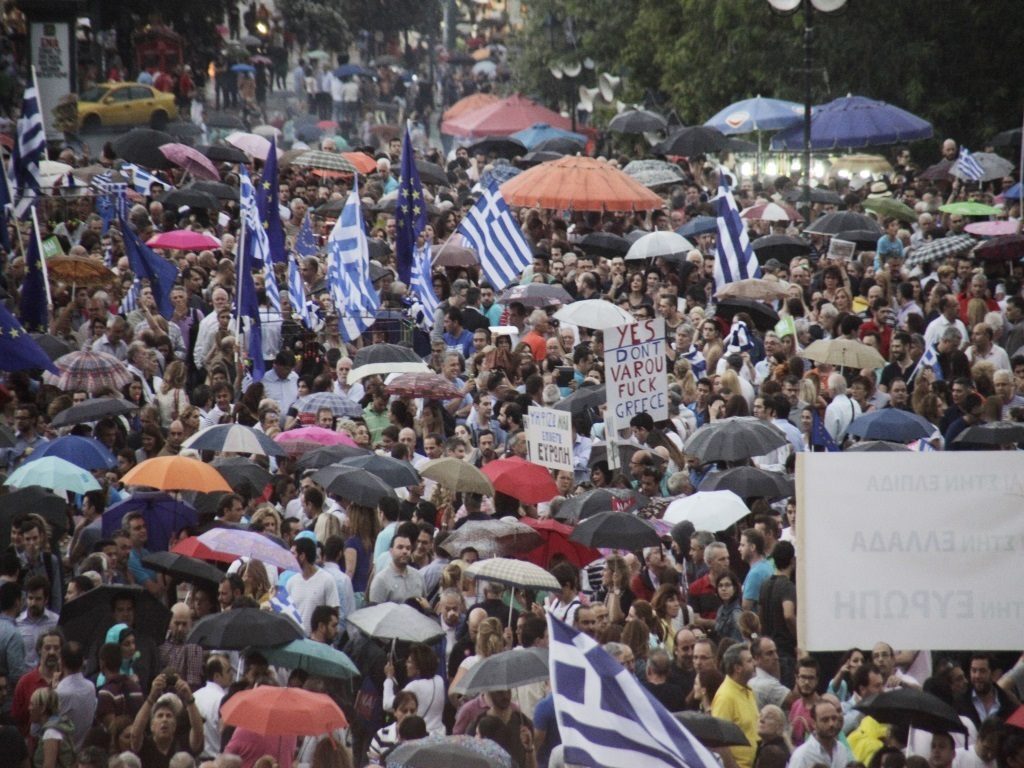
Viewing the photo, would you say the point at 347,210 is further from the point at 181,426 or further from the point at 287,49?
the point at 287,49

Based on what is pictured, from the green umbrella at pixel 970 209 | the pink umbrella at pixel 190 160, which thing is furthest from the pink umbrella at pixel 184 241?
the green umbrella at pixel 970 209

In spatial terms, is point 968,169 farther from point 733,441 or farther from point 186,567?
point 186,567

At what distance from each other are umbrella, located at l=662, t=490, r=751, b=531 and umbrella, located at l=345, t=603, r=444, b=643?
246 cm

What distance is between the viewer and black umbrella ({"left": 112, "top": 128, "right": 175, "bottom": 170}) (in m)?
29.0

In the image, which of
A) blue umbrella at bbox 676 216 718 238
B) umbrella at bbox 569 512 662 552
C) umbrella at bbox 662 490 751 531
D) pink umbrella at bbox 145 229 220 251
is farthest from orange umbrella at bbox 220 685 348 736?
blue umbrella at bbox 676 216 718 238

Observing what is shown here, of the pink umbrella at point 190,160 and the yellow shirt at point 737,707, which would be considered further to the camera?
the pink umbrella at point 190,160

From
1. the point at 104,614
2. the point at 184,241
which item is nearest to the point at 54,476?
the point at 104,614

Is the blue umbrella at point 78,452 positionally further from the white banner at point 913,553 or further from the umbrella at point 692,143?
the umbrella at point 692,143

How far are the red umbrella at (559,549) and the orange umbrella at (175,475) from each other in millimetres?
2131

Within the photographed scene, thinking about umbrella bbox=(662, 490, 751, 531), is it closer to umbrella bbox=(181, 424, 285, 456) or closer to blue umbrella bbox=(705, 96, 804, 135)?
umbrella bbox=(181, 424, 285, 456)

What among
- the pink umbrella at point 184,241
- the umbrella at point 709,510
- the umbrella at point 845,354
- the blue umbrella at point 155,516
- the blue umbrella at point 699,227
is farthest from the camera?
the blue umbrella at point 699,227

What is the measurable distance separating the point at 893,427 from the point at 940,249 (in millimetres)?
7322

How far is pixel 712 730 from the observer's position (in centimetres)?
917

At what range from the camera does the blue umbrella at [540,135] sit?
129ft
